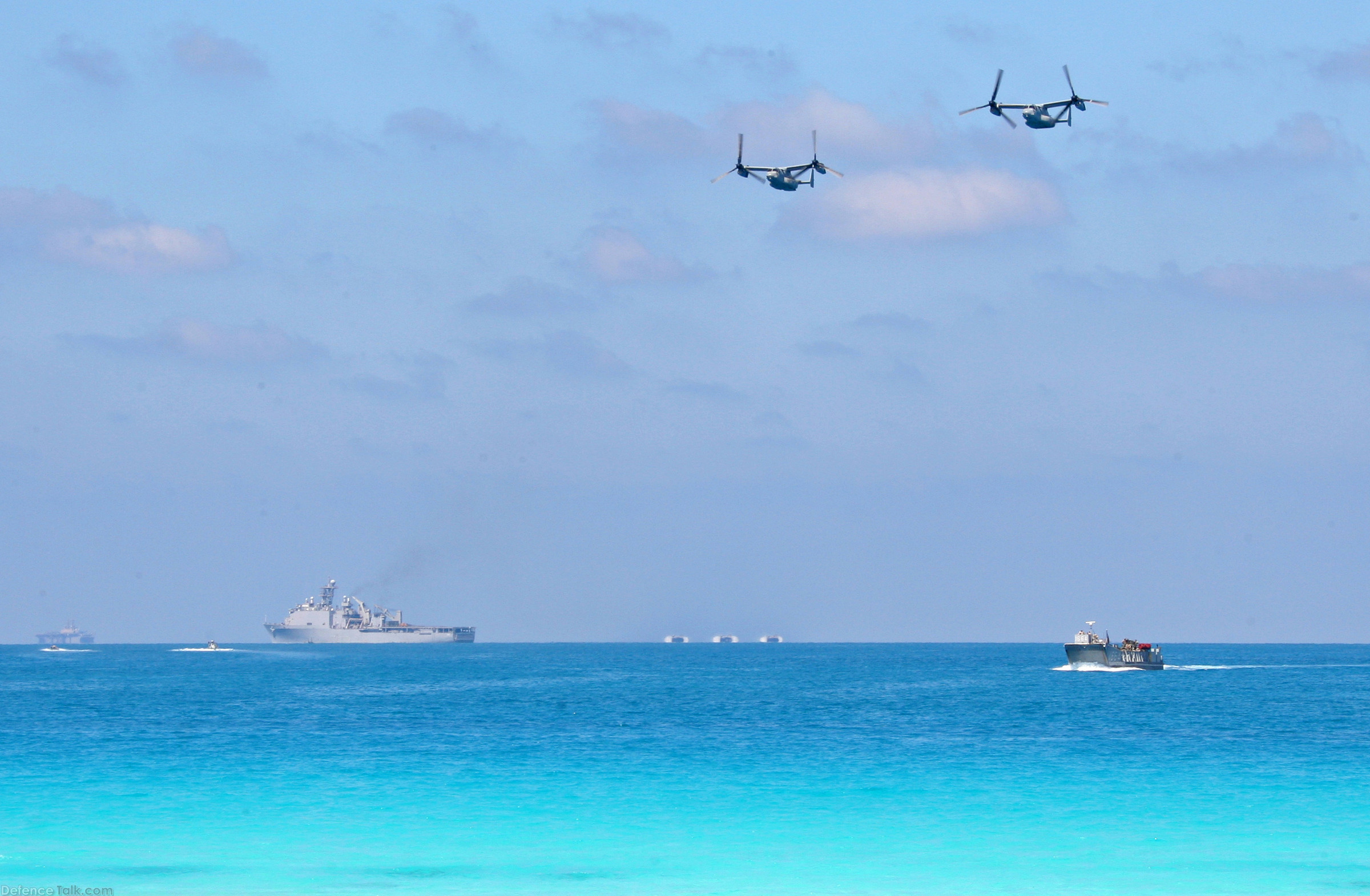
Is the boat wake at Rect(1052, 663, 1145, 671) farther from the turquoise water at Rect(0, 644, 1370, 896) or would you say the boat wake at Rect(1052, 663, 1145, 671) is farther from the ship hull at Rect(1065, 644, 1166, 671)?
the turquoise water at Rect(0, 644, 1370, 896)

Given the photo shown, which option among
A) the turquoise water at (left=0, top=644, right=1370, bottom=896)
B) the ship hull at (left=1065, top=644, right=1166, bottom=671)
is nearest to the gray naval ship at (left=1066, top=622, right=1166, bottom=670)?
the ship hull at (left=1065, top=644, right=1166, bottom=671)

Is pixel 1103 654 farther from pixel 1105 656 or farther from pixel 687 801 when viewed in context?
pixel 687 801

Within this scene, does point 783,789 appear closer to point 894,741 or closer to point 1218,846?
point 1218,846

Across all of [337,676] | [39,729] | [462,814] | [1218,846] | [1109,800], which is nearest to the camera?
[1218,846]

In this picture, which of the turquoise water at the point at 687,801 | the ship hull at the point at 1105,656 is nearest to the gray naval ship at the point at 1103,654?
the ship hull at the point at 1105,656

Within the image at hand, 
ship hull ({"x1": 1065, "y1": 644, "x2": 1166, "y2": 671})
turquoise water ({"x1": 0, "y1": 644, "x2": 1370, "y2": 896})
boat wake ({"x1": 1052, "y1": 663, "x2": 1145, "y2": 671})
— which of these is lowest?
turquoise water ({"x1": 0, "y1": 644, "x2": 1370, "y2": 896})

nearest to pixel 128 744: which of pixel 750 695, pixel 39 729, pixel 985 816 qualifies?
pixel 39 729
